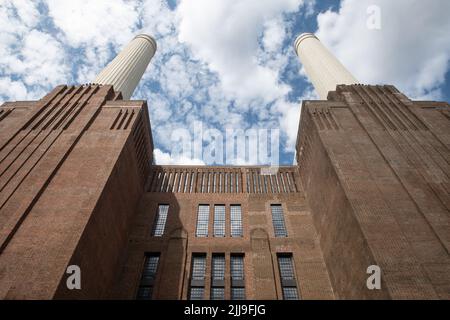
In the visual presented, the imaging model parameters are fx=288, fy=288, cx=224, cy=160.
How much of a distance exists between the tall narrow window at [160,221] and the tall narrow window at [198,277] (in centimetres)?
343

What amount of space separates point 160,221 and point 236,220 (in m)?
5.84

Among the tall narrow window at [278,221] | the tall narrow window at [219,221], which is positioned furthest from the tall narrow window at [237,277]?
the tall narrow window at [278,221]

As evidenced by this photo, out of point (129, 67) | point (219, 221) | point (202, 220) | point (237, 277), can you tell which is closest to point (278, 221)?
point (219, 221)

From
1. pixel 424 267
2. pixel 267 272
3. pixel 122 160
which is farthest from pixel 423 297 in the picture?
pixel 122 160

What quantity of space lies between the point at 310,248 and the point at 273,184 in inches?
275

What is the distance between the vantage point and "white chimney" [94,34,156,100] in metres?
29.1

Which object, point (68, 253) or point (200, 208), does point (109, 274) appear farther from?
point (200, 208)

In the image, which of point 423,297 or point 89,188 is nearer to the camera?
point 423,297

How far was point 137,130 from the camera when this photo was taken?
71.5 ft

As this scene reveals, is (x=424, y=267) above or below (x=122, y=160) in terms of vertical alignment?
below

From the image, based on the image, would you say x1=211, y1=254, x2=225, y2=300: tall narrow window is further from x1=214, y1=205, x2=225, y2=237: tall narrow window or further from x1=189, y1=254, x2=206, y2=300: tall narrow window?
x1=214, y1=205, x2=225, y2=237: tall narrow window

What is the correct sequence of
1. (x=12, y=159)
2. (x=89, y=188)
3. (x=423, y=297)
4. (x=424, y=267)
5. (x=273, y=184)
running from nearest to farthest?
(x=423, y=297)
(x=424, y=267)
(x=89, y=188)
(x=12, y=159)
(x=273, y=184)

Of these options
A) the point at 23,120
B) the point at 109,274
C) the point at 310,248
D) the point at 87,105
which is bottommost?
the point at 109,274

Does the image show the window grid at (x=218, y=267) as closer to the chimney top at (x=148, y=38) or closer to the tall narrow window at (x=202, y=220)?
the tall narrow window at (x=202, y=220)
